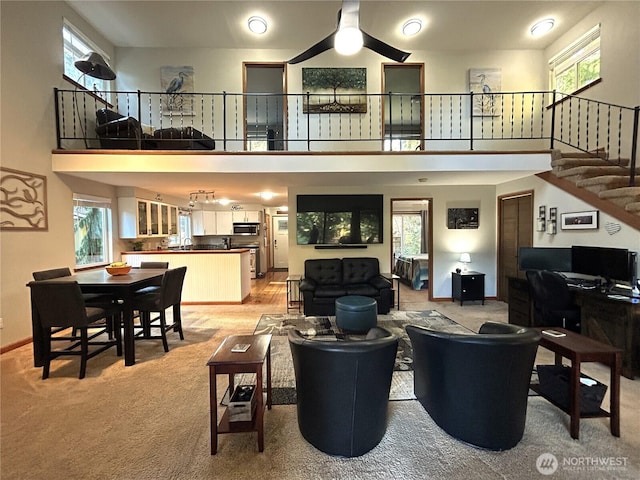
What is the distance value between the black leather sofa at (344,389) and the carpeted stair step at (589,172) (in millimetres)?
4089

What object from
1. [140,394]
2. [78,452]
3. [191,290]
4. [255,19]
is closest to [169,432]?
[78,452]

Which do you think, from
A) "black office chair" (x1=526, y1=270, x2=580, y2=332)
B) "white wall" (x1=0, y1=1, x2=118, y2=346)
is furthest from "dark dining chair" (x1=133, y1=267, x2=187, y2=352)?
"black office chair" (x1=526, y1=270, x2=580, y2=332)

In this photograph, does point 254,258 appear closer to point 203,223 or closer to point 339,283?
point 203,223

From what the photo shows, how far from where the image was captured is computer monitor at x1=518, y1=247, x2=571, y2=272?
4.01 meters

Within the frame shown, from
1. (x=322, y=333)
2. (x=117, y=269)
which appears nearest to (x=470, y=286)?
(x=322, y=333)

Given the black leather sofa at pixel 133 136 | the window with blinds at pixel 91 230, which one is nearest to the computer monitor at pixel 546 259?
the black leather sofa at pixel 133 136

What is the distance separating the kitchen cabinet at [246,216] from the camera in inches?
358

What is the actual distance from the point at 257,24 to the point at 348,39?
126 inches

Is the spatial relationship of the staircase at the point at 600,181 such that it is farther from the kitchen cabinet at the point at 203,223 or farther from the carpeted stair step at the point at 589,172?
the kitchen cabinet at the point at 203,223

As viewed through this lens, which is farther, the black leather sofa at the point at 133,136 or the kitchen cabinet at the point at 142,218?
the kitchen cabinet at the point at 142,218

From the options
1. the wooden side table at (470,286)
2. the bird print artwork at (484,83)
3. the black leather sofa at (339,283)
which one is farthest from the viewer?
the bird print artwork at (484,83)

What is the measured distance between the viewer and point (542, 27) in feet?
17.1

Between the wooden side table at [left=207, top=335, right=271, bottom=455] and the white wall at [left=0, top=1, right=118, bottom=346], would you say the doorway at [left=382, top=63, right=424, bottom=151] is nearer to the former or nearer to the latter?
the wooden side table at [left=207, top=335, right=271, bottom=455]

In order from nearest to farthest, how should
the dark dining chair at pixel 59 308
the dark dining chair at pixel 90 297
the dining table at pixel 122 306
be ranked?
1. the dark dining chair at pixel 59 308
2. the dining table at pixel 122 306
3. the dark dining chair at pixel 90 297
